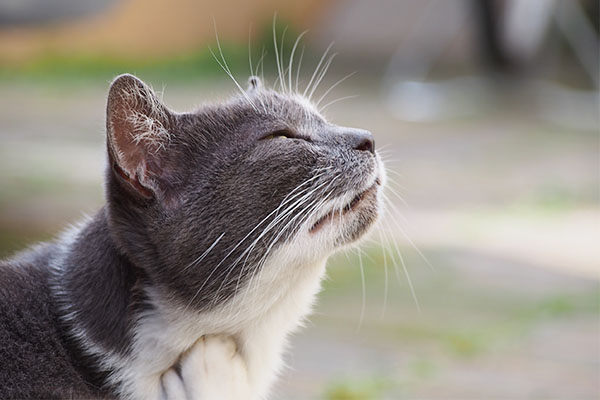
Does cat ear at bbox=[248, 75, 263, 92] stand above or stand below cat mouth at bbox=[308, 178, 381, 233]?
above

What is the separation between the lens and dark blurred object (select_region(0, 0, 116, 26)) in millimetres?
3355

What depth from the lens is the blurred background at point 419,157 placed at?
278 cm

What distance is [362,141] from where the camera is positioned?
1969 millimetres

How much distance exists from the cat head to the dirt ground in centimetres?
19

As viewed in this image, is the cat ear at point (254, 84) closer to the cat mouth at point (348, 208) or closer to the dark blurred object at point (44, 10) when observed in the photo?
the cat mouth at point (348, 208)

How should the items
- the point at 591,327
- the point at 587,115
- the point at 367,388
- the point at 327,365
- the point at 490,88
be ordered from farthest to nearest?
the point at 490,88 < the point at 587,115 < the point at 591,327 < the point at 327,365 < the point at 367,388

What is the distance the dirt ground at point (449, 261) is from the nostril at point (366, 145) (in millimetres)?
216

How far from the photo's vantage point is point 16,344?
177 cm

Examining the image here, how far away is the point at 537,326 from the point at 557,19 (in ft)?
19.0

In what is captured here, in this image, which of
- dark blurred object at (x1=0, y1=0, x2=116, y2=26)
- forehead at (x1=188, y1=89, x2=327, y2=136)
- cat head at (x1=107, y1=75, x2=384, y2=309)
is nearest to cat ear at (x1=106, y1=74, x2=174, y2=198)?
cat head at (x1=107, y1=75, x2=384, y2=309)

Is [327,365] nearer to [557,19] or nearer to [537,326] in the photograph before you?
[537,326]

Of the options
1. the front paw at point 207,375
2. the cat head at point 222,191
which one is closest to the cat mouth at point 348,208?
the cat head at point 222,191

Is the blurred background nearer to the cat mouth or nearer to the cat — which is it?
the cat mouth

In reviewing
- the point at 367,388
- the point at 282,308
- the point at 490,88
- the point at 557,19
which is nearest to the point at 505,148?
the point at 490,88
